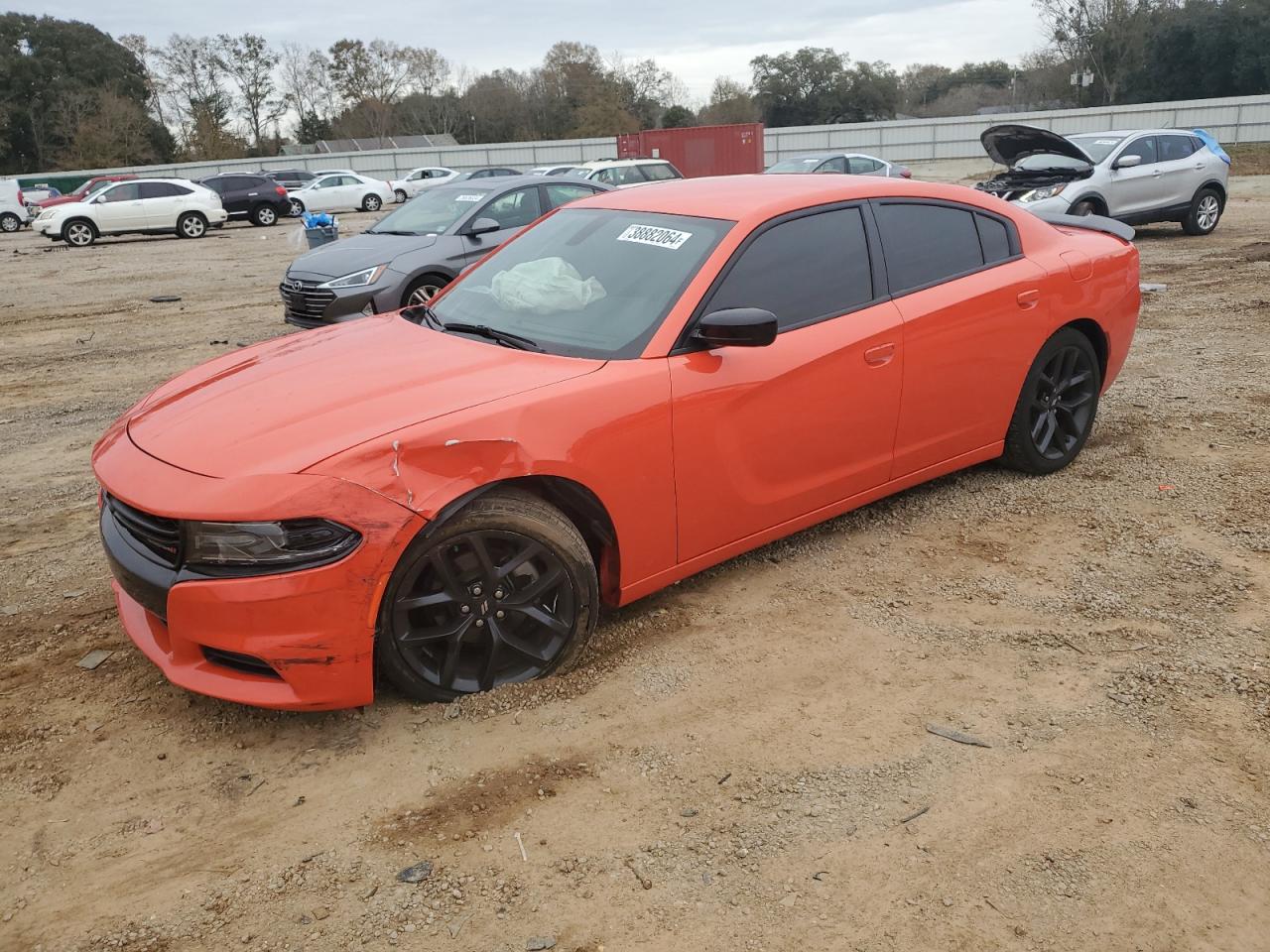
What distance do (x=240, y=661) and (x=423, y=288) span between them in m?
6.87

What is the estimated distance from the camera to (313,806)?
9.15ft

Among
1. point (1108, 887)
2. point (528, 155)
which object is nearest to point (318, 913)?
point (1108, 887)

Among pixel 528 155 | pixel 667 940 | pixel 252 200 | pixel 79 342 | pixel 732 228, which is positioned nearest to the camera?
pixel 667 940

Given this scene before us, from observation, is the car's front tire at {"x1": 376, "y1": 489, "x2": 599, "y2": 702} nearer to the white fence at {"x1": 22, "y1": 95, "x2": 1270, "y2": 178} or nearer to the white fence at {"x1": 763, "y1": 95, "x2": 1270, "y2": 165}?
the white fence at {"x1": 22, "y1": 95, "x2": 1270, "y2": 178}

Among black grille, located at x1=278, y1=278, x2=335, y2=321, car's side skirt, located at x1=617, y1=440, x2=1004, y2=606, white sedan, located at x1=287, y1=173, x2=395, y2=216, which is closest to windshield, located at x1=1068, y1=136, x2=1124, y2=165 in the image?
black grille, located at x1=278, y1=278, x2=335, y2=321

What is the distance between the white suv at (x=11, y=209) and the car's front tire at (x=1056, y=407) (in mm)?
34144

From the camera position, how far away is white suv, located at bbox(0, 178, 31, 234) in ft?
100

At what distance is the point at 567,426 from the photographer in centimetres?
318

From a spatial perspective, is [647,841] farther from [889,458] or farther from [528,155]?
[528,155]

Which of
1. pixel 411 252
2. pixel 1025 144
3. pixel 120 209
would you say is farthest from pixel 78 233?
pixel 1025 144

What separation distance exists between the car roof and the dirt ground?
1502 mm

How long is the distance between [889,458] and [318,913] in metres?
2.90

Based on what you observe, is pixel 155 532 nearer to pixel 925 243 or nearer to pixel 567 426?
pixel 567 426

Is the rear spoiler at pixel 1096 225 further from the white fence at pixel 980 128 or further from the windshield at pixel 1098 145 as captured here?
the white fence at pixel 980 128
